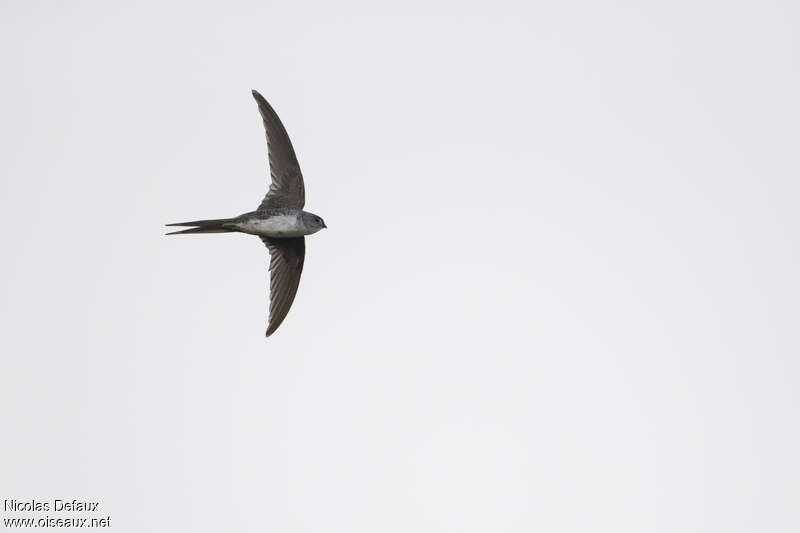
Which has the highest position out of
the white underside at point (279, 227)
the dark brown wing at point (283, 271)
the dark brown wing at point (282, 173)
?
the dark brown wing at point (282, 173)

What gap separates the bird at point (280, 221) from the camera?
1970cm

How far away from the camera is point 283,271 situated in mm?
20828

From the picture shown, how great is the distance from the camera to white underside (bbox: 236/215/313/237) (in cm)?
1952

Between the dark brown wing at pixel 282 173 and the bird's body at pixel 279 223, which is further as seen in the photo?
the dark brown wing at pixel 282 173

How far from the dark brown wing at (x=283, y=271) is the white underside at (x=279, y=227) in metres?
0.92

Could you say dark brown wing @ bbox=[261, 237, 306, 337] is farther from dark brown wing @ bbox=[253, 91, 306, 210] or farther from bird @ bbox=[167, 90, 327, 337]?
dark brown wing @ bbox=[253, 91, 306, 210]

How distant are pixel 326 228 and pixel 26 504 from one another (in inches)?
386

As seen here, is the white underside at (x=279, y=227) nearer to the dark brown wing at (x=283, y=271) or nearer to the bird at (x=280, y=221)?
the bird at (x=280, y=221)

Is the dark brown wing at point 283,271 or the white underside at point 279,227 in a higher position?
the white underside at point 279,227

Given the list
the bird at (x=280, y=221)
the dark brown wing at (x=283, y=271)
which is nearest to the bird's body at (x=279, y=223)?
the bird at (x=280, y=221)

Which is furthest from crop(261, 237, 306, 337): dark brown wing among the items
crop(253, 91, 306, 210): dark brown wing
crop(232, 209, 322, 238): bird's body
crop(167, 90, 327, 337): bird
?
crop(253, 91, 306, 210): dark brown wing

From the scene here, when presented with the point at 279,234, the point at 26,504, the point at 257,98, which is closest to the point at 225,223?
the point at 279,234

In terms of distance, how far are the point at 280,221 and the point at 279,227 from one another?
12 cm

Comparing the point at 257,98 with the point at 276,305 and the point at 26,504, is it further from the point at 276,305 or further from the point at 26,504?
the point at 26,504
